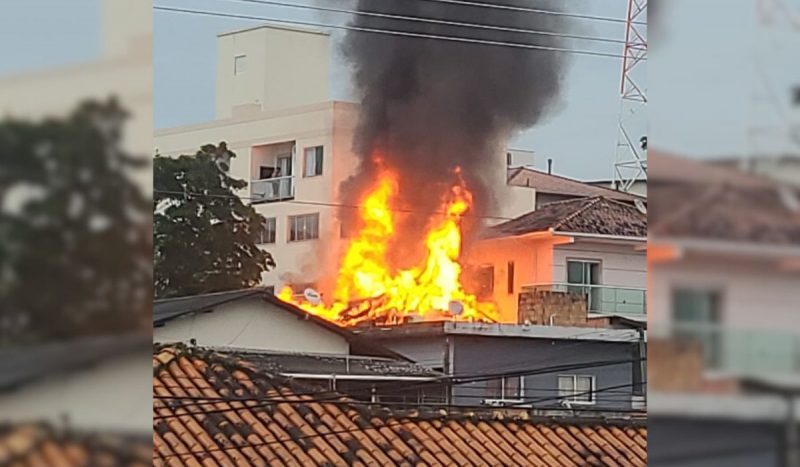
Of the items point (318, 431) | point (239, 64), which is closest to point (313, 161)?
point (239, 64)

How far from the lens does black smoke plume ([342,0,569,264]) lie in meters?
7.28

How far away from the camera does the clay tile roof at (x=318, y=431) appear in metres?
3.95

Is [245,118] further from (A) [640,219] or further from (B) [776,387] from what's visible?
(B) [776,387]

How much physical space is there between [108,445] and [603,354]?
6271 millimetres

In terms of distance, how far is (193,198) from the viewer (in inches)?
243

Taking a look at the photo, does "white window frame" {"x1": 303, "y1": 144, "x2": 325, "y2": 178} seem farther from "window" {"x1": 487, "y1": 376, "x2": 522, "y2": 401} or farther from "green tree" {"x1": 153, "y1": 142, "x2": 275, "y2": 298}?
"window" {"x1": 487, "y1": 376, "x2": 522, "y2": 401}

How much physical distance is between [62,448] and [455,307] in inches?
250

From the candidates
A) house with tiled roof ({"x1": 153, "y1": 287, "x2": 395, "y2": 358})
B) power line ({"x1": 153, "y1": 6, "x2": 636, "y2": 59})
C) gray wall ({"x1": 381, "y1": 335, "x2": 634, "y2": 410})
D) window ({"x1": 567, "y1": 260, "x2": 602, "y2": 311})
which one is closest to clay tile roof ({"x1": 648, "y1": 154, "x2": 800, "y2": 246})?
house with tiled roof ({"x1": 153, "y1": 287, "x2": 395, "y2": 358})

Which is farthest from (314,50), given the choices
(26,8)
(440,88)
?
(26,8)

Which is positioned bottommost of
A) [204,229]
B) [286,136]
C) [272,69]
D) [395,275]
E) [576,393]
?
[576,393]

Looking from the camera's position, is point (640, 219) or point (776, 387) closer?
point (776, 387)

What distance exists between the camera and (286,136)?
6551 mm

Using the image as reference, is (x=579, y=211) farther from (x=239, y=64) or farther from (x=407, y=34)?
(x=239, y=64)

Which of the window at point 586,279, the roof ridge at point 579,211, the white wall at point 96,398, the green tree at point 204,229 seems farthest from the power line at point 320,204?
the white wall at point 96,398
